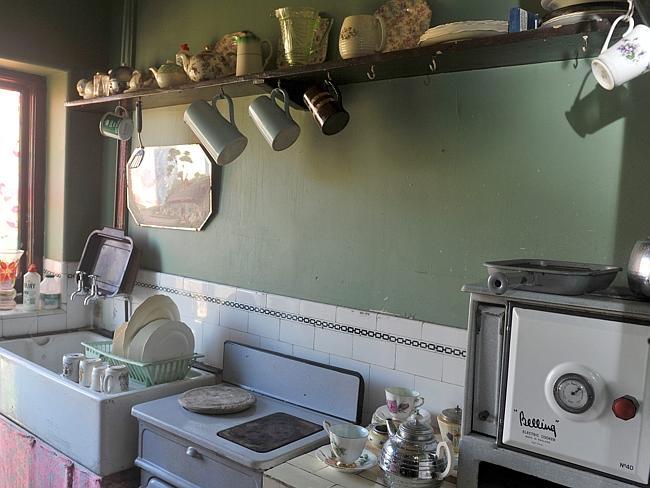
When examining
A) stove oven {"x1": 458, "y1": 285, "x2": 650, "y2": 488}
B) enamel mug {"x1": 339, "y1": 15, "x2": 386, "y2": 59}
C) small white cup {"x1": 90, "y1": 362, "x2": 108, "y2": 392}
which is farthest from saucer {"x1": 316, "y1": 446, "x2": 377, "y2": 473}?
enamel mug {"x1": 339, "y1": 15, "x2": 386, "y2": 59}

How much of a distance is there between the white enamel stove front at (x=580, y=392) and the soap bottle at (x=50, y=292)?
7.85 ft

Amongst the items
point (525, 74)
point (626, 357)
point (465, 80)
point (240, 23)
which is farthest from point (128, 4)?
point (626, 357)

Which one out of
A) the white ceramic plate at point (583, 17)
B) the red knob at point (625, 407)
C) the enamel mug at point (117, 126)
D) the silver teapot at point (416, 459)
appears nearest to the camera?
the red knob at point (625, 407)

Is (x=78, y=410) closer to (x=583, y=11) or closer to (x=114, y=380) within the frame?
(x=114, y=380)

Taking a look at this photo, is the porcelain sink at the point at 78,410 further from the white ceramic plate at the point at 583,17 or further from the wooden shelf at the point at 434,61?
the white ceramic plate at the point at 583,17

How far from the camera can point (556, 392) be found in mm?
1109

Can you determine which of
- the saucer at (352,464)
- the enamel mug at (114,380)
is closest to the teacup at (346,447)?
the saucer at (352,464)

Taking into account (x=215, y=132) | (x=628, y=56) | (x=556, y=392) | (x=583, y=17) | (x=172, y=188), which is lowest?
(x=556, y=392)

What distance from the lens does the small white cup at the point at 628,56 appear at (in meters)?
1.17

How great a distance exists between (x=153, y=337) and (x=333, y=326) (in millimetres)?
677

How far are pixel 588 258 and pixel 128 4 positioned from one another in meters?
2.37

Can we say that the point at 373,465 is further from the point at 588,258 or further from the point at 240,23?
the point at 240,23

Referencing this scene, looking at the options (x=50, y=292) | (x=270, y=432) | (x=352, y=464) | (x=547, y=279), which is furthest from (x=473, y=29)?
(x=50, y=292)

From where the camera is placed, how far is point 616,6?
4.06ft
